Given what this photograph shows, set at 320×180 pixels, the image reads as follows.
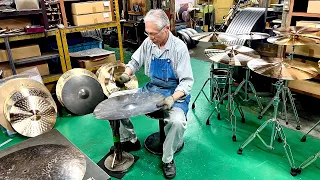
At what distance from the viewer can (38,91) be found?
328 cm

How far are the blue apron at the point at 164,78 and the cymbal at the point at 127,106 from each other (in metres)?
0.29

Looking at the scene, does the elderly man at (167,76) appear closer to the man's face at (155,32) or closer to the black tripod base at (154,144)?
the man's face at (155,32)

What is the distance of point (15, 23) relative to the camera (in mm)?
3629

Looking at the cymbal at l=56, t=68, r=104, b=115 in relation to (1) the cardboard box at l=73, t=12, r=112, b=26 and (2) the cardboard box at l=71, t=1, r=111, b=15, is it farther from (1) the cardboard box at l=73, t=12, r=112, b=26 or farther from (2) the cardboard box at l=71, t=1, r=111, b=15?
(2) the cardboard box at l=71, t=1, r=111, b=15

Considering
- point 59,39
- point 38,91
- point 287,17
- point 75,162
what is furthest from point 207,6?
point 75,162

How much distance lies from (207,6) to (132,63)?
7306 millimetres

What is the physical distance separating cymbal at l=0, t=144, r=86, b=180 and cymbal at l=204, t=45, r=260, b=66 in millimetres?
1871

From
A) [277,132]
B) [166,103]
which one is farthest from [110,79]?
[277,132]

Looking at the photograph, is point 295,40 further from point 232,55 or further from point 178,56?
point 178,56

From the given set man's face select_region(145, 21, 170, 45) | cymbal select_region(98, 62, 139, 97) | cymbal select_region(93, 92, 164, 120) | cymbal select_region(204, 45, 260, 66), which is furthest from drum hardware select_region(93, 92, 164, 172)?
cymbal select_region(98, 62, 139, 97)

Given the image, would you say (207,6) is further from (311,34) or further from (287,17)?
(311,34)

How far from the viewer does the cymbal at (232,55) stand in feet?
9.06

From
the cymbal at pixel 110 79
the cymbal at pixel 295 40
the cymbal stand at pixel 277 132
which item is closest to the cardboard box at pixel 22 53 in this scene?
the cymbal at pixel 110 79

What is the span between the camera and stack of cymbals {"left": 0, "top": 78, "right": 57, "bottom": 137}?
3029 mm
